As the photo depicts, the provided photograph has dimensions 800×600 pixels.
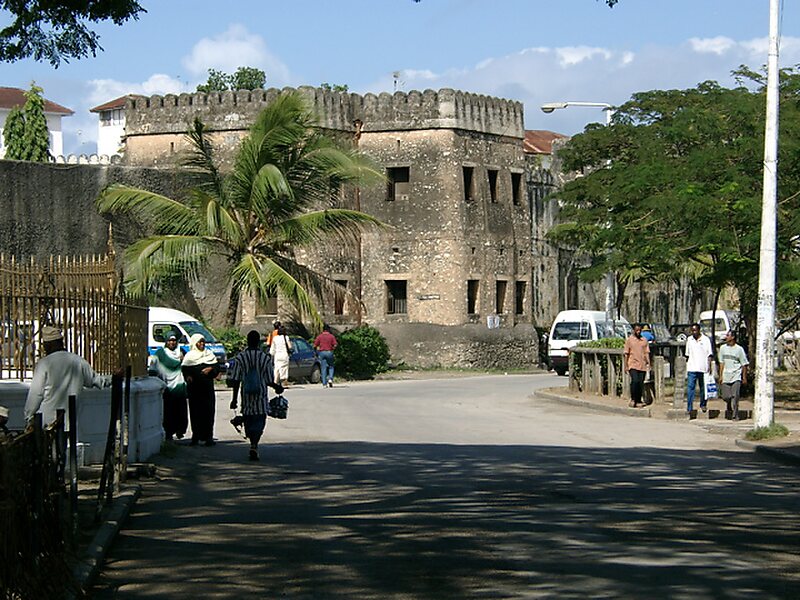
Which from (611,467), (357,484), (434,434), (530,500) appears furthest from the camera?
(434,434)

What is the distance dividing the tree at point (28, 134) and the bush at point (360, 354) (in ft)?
88.3

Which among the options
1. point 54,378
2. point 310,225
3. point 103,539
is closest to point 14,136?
point 310,225

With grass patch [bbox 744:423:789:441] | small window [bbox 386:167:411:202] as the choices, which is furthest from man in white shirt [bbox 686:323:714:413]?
small window [bbox 386:167:411:202]

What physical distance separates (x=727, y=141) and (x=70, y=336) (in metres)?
19.5

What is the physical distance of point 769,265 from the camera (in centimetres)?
2164

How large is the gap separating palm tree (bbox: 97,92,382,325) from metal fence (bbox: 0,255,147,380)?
21619 millimetres

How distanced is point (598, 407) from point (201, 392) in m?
11.2

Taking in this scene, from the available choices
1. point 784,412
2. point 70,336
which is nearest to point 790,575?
point 70,336

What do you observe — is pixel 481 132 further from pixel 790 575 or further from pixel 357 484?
pixel 790 575

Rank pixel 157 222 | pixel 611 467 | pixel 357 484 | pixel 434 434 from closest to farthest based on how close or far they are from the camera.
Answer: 1. pixel 357 484
2. pixel 611 467
3. pixel 434 434
4. pixel 157 222

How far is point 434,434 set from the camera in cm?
2238

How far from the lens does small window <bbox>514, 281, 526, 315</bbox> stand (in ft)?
178

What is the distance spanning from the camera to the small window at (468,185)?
51906 millimetres

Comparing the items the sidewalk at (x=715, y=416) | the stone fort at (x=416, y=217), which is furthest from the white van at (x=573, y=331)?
the sidewalk at (x=715, y=416)
